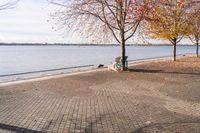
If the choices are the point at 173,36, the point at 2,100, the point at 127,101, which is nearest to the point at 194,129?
the point at 127,101

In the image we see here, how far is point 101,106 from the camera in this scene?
382 inches

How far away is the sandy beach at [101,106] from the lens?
7555 millimetres

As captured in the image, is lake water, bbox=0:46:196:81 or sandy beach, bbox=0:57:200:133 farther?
lake water, bbox=0:46:196:81

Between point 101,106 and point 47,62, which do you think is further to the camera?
point 47,62

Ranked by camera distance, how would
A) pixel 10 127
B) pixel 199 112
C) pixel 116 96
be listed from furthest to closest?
1. pixel 116 96
2. pixel 199 112
3. pixel 10 127

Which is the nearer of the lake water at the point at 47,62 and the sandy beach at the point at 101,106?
the sandy beach at the point at 101,106

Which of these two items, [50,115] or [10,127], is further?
[50,115]

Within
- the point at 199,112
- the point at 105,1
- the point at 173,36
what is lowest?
the point at 199,112

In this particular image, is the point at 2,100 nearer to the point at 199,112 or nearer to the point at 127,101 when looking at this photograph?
the point at 127,101

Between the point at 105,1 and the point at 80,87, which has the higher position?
the point at 105,1

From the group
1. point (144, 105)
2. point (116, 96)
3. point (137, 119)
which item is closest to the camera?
point (137, 119)

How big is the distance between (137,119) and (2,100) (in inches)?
194

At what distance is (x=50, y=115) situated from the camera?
28.0ft

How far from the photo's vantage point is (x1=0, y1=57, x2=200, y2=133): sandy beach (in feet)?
24.8
